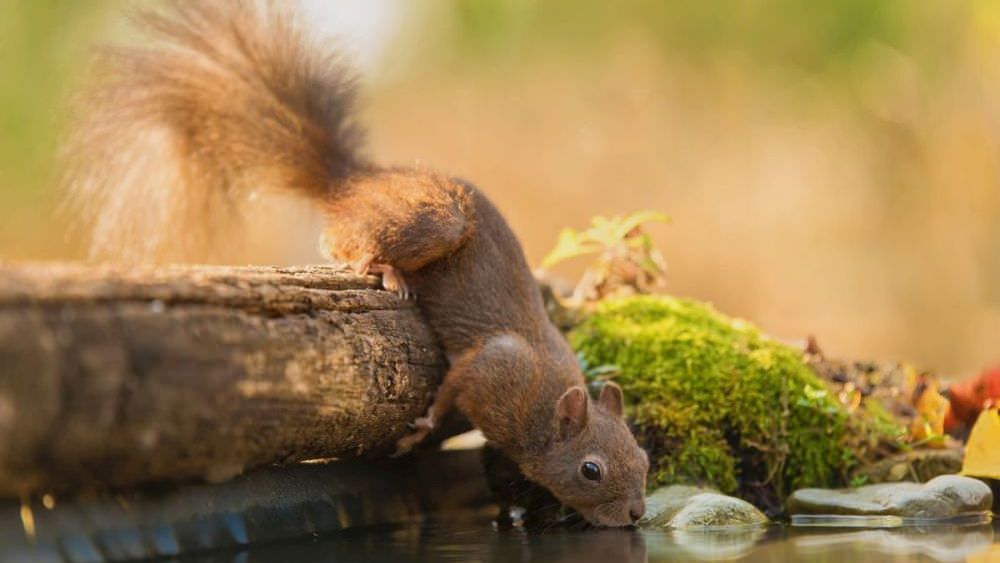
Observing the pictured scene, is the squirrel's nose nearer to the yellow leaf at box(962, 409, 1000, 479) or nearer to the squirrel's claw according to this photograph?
the squirrel's claw

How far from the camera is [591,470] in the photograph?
474cm

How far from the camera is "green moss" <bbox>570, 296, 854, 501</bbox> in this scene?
5414 millimetres

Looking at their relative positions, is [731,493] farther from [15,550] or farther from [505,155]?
[505,155]

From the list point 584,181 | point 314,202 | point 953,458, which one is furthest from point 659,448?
point 584,181

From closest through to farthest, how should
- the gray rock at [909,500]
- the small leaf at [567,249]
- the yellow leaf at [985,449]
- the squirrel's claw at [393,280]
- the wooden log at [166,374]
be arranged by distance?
the wooden log at [166,374] < the gray rock at [909,500] < the squirrel's claw at [393,280] < the yellow leaf at [985,449] < the small leaf at [567,249]

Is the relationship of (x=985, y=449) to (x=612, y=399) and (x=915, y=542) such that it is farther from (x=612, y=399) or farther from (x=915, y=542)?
(x=612, y=399)

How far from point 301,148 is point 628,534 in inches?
103

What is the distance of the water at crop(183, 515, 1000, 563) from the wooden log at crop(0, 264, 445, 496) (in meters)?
0.42

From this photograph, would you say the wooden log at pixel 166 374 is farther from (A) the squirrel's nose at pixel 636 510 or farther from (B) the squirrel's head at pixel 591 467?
(A) the squirrel's nose at pixel 636 510

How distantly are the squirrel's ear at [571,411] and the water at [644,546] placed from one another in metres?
0.46

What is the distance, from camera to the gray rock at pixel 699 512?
4656 mm

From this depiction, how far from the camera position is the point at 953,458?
552 centimetres

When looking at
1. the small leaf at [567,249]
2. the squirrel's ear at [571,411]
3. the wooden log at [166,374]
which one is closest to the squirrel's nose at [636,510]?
the squirrel's ear at [571,411]

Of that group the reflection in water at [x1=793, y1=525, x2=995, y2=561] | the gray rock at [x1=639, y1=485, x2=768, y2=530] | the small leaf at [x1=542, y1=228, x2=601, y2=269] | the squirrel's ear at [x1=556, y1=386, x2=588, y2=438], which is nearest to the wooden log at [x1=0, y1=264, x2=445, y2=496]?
the squirrel's ear at [x1=556, y1=386, x2=588, y2=438]
